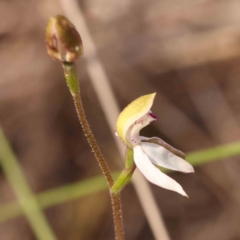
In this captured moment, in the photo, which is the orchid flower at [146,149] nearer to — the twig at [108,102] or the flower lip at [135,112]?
the flower lip at [135,112]

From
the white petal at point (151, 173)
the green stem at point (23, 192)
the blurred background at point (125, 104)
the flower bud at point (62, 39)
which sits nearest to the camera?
the flower bud at point (62, 39)

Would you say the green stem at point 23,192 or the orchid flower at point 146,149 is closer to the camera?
the orchid flower at point 146,149

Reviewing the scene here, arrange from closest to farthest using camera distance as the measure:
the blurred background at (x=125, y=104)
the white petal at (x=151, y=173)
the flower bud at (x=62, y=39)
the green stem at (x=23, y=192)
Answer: the flower bud at (x=62, y=39) → the white petal at (x=151, y=173) → the green stem at (x=23, y=192) → the blurred background at (x=125, y=104)

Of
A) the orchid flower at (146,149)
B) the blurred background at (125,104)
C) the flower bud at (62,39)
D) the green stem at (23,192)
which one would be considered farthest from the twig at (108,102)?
the flower bud at (62,39)

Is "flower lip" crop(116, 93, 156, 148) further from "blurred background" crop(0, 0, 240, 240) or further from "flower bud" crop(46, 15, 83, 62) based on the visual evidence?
"blurred background" crop(0, 0, 240, 240)

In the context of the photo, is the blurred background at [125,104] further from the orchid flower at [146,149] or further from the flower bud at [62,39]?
A: the flower bud at [62,39]

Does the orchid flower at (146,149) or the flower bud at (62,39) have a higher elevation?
the flower bud at (62,39)

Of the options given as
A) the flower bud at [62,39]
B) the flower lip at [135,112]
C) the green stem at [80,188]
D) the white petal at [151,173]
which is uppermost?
the flower bud at [62,39]

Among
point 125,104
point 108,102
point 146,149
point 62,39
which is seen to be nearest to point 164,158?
point 146,149
